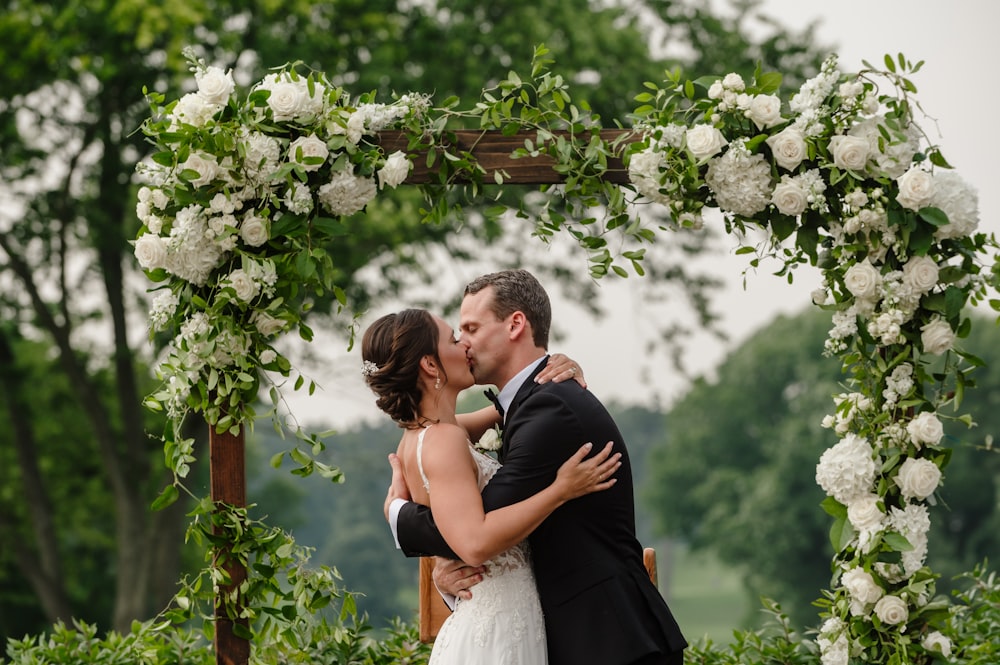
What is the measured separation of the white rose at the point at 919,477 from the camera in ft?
14.4

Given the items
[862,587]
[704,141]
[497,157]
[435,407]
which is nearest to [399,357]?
[435,407]

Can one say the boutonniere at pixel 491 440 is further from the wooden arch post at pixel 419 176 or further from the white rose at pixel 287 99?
the white rose at pixel 287 99

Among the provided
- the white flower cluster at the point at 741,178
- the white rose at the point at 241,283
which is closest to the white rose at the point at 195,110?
the white rose at the point at 241,283

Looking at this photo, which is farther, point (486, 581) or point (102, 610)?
point (102, 610)

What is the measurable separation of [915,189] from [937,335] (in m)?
0.57

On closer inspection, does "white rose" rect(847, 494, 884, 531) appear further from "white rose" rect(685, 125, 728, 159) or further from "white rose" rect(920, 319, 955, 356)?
"white rose" rect(685, 125, 728, 159)

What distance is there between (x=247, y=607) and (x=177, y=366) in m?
0.97

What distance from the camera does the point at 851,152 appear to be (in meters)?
4.38

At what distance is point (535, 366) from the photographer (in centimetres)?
407

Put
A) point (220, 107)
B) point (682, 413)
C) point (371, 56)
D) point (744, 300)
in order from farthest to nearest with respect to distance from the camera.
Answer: point (682, 413) < point (744, 300) < point (371, 56) < point (220, 107)

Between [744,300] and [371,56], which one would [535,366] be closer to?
[371,56]

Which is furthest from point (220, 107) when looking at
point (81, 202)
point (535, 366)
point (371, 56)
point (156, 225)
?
point (81, 202)

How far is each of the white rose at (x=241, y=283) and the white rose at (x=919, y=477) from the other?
8.51ft

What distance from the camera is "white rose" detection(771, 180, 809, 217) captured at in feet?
14.6
